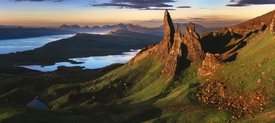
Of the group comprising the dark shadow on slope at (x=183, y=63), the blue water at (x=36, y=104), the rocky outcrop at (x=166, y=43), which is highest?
the rocky outcrop at (x=166, y=43)

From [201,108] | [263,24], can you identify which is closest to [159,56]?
[263,24]

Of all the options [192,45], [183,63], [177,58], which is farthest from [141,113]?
[192,45]

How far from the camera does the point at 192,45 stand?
92688mm

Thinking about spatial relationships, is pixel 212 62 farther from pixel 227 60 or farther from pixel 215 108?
pixel 215 108

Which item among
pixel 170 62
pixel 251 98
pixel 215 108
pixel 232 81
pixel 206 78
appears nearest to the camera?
pixel 251 98

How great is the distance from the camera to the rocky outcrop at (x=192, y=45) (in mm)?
89438

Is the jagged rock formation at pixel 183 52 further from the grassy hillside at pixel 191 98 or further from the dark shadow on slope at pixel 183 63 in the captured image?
the grassy hillside at pixel 191 98

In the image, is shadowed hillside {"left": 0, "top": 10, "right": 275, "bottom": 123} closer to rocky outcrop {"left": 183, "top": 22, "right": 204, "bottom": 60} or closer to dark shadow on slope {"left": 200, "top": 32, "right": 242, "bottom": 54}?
rocky outcrop {"left": 183, "top": 22, "right": 204, "bottom": 60}

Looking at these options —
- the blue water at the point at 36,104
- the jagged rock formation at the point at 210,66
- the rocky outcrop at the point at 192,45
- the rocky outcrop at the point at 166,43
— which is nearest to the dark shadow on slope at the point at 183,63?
the rocky outcrop at the point at 192,45

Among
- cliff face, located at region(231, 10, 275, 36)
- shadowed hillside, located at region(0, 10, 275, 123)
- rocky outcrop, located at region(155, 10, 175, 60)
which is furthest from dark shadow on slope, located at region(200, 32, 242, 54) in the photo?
rocky outcrop, located at region(155, 10, 175, 60)

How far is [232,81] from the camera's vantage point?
58594 millimetres

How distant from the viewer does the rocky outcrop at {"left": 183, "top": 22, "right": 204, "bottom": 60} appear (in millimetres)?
89438

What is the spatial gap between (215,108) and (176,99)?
16610 millimetres

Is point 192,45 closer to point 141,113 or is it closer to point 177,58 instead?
point 177,58
